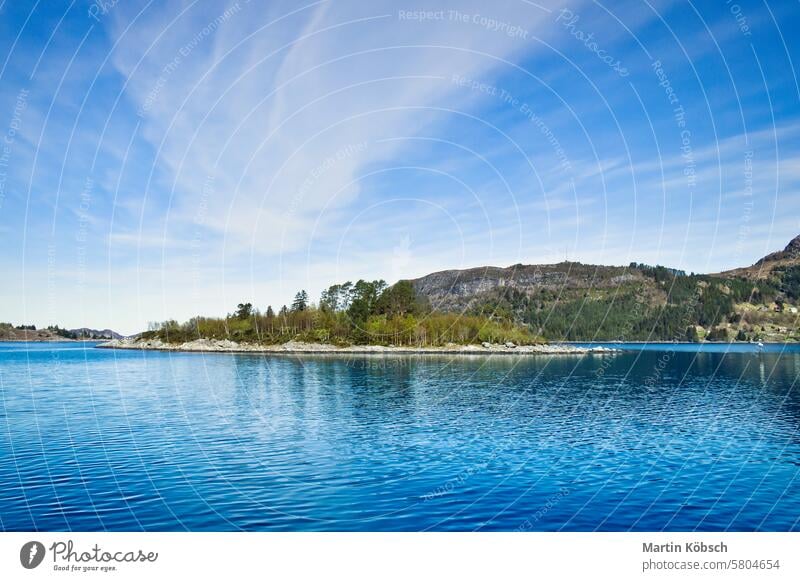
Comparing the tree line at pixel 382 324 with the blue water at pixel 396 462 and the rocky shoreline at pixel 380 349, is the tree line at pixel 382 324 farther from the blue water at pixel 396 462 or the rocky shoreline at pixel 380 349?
the blue water at pixel 396 462

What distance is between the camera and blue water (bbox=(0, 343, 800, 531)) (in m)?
20.0

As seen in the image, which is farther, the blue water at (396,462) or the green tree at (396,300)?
the green tree at (396,300)

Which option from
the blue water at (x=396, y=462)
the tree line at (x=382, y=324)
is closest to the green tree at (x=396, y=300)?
the tree line at (x=382, y=324)

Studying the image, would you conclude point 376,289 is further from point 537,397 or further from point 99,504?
point 99,504

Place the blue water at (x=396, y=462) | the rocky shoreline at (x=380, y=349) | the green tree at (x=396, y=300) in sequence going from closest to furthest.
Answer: the blue water at (x=396, y=462) < the rocky shoreline at (x=380, y=349) < the green tree at (x=396, y=300)

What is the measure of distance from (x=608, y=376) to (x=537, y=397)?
36.9 metres

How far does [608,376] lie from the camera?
92.2 m

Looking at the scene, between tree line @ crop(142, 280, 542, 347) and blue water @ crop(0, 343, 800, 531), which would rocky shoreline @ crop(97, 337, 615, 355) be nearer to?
tree line @ crop(142, 280, 542, 347)

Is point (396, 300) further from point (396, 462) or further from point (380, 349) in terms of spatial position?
point (396, 462)

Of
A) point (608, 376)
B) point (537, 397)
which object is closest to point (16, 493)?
point (537, 397)

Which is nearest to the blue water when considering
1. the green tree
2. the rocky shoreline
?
the rocky shoreline

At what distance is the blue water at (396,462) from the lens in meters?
20.0

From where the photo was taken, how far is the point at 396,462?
28.4 meters

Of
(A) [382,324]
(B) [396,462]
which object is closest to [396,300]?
(A) [382,324]
